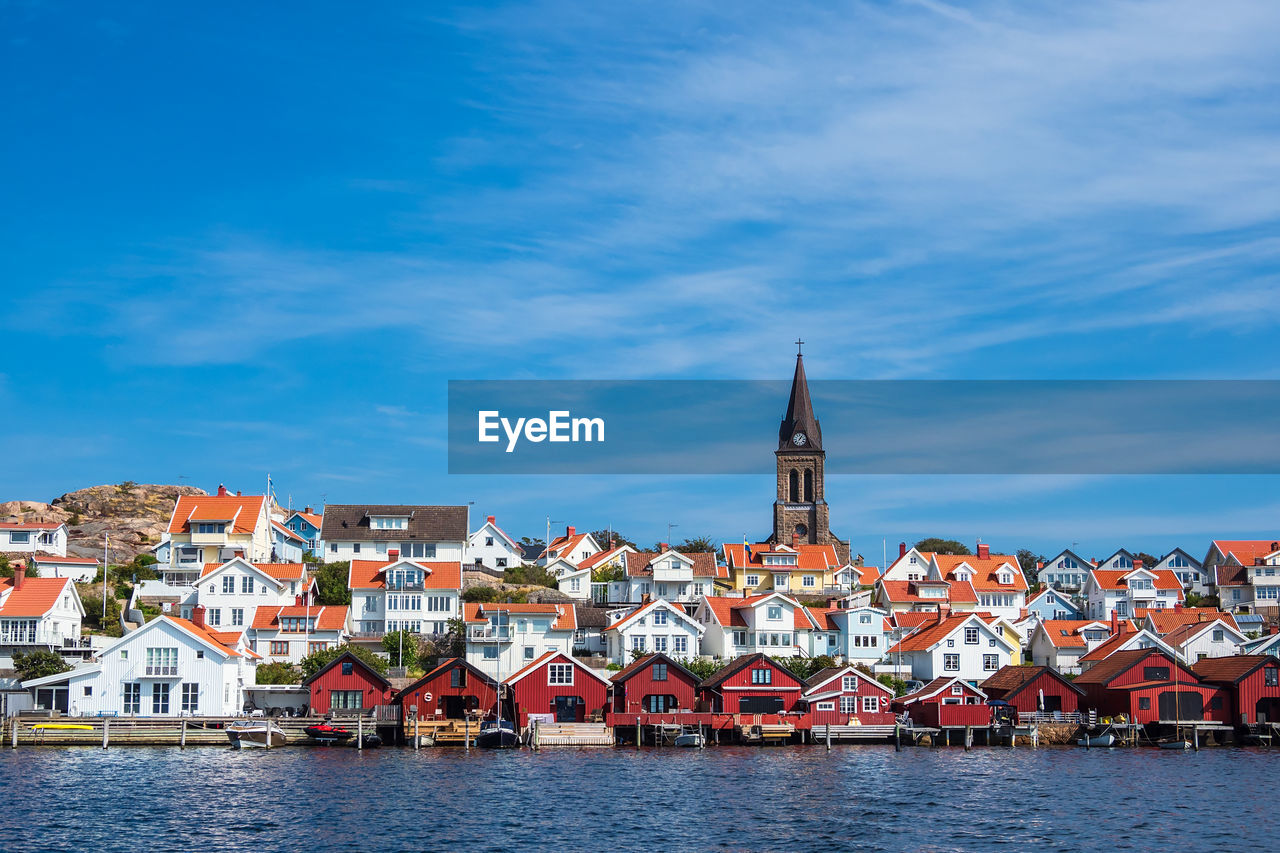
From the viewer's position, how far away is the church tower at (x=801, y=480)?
152125 millimetres

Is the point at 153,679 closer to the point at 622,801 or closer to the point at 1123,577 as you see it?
the point at 622,801

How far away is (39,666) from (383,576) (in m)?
26.6

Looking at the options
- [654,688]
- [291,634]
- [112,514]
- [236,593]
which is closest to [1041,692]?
[654,688]

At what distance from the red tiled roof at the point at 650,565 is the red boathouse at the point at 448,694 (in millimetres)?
34255

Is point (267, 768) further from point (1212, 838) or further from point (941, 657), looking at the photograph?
point (941, 657)

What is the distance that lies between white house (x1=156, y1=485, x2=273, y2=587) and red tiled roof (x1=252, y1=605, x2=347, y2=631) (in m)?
11.2

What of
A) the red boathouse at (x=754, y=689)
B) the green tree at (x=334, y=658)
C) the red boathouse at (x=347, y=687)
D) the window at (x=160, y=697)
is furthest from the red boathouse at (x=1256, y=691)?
the window at (x=160, y=697)

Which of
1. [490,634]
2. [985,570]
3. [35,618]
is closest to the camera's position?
[35,618]

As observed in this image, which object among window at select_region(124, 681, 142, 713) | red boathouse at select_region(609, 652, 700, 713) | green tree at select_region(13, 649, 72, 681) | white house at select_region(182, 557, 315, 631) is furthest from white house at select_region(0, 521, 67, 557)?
red boathouse at select_region(609, 652, 700, 713)

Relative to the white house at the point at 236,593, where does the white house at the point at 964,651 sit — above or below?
below

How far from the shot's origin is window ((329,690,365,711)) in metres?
85.8

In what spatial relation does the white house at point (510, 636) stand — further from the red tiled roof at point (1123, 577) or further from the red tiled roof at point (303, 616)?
the red tiled roof at point (1123, 577)

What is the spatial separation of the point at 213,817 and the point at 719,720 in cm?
3927

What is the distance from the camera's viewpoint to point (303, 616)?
98.9 metres
